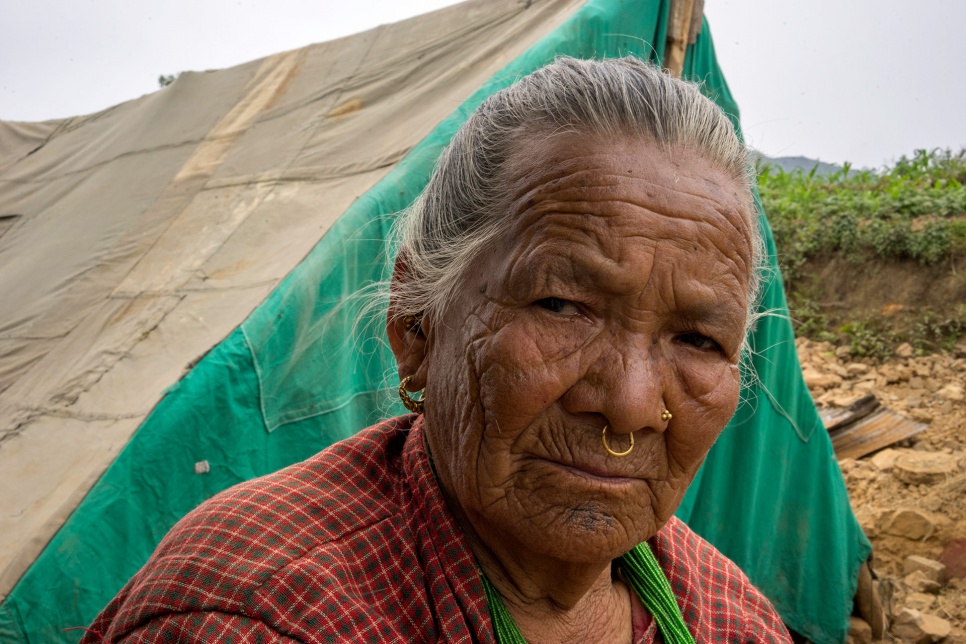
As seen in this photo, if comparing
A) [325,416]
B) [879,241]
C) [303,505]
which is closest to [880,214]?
[879,241]

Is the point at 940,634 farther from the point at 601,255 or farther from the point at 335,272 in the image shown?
the point at 601,255

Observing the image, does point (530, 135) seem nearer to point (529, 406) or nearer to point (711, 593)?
point (529, 406)

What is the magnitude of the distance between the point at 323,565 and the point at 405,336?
0.47 m

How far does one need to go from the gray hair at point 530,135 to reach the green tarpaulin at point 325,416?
0.36 metres

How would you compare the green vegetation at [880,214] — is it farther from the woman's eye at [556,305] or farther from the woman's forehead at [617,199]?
the woman's eye at [556,305]

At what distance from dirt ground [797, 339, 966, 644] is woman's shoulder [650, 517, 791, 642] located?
2.87m

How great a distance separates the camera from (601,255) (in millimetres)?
1305

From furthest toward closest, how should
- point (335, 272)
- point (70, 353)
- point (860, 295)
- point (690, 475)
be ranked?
point (860, 295) < point (70, 353) < point (335, 272) < point (690, 475)

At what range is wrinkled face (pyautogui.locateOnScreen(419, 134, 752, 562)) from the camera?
129 cm

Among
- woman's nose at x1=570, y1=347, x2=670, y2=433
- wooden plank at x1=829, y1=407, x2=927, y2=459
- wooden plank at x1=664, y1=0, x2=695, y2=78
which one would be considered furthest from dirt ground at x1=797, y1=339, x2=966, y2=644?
woman's nose at x1=570, y1=347, x2=670, y2=433

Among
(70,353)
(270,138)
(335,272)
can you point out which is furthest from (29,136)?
(335,272)

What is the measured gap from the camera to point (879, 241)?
22.8 ft

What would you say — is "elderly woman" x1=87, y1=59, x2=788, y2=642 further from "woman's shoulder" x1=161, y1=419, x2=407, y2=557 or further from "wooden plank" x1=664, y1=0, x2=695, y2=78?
"wooden plank" x1=664, y1=0, x2=695, y2=78

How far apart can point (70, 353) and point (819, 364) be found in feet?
17.9
